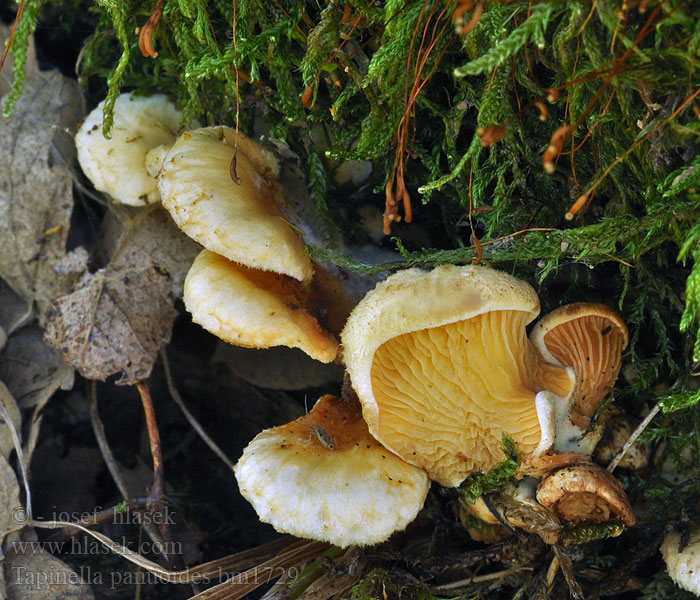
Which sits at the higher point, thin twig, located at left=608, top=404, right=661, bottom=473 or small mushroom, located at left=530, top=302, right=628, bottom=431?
small mushroom, located at left=530, top=302, right=628, bottom=431

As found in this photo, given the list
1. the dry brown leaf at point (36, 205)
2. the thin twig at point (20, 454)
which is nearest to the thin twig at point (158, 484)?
the thin twig at point (20, 454)

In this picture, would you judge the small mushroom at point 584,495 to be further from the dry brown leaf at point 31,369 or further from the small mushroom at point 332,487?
the dry brown leaf at point 31,369

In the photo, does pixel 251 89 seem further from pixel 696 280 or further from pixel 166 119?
pixel 696 280

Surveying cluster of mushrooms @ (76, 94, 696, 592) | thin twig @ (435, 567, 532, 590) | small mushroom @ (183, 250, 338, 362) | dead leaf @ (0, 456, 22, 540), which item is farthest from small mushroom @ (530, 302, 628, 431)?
dead leaf @ (0, 456, 22, 540)

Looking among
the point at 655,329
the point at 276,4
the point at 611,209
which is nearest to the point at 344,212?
the point at 276,4

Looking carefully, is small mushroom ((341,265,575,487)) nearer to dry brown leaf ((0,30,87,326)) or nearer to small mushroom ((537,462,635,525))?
small mushroom ((537,462,635,525))
